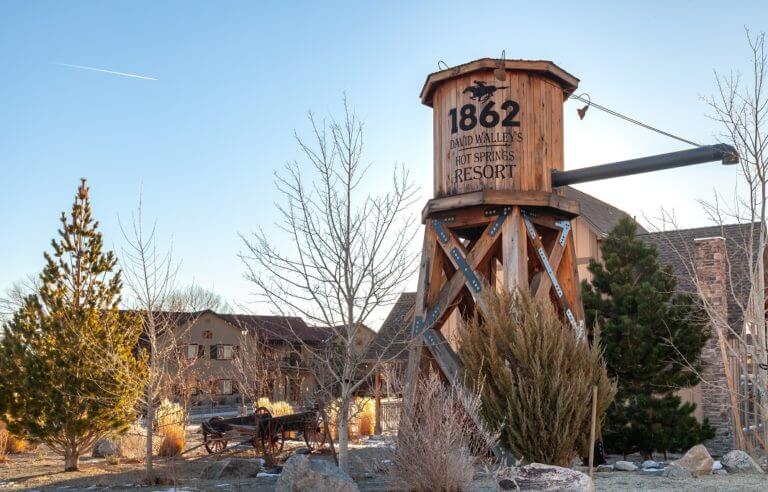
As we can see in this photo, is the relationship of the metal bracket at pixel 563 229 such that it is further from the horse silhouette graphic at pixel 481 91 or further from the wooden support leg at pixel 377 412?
the wooden support leg at pixel 377 412

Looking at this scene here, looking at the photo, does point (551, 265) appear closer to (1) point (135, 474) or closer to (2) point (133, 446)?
(1) point (135, 474)

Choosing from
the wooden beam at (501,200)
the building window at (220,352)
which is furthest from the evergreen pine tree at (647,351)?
the building window at (220,352)

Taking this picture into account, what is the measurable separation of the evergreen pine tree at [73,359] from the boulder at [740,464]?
1037 centimetres

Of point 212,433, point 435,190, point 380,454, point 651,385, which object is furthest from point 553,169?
point 212,433

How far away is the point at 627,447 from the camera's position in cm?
1506

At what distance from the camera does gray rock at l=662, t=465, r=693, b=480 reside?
1127 centimetres

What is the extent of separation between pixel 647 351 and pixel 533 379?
5747mm

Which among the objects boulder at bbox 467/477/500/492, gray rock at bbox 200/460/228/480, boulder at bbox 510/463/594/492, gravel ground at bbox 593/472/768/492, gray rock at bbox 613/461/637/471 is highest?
boulder at bbox 510/463/594/492

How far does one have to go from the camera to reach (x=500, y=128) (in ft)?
40.3

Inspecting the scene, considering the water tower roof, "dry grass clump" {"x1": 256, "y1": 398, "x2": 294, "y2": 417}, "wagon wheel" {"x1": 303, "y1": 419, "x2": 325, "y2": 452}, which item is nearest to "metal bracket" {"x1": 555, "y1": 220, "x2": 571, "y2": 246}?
the water tower roof

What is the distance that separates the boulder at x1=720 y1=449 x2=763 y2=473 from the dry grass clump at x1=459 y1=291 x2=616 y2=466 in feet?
9.55

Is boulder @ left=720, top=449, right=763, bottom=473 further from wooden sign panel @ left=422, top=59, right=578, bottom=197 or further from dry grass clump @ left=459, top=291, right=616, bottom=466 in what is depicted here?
wooden sign panel @ left=422, top=59, right=578, bottom=197

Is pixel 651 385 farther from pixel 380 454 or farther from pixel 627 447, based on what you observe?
pixel 380 454

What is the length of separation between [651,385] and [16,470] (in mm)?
12947
